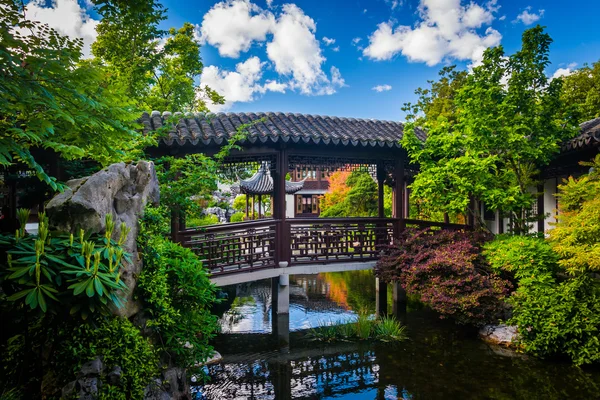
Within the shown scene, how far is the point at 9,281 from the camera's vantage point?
2.79m

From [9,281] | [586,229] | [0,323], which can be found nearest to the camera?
[9,281]

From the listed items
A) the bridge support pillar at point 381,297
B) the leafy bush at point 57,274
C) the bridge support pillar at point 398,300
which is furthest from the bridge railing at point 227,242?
the leafy bush at point 57,274

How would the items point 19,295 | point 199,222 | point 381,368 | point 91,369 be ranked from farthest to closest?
1. point 199,222
2. point 381,368
3. point 91,369
4. point 19,295

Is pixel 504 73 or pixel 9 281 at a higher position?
pixel 504 73

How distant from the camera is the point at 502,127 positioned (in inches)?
296

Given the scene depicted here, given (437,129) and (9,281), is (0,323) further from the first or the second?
(437,129)

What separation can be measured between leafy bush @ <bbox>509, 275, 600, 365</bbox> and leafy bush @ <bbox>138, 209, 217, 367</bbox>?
5.22 metres

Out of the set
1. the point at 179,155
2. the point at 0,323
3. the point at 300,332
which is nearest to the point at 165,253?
the point at 0,323

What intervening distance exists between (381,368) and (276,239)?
11.8 feet

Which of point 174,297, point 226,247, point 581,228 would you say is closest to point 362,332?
point 226,247

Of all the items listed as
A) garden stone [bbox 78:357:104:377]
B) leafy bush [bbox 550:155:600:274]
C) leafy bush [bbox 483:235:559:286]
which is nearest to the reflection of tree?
leafy bush [bbox 483:235:559:286]

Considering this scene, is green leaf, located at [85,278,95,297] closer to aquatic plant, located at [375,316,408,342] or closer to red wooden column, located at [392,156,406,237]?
aquatic plant, located at [375,316,408,342]

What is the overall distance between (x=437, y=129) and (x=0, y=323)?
787 centimetres

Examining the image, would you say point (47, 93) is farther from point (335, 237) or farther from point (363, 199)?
point (363, 199)
